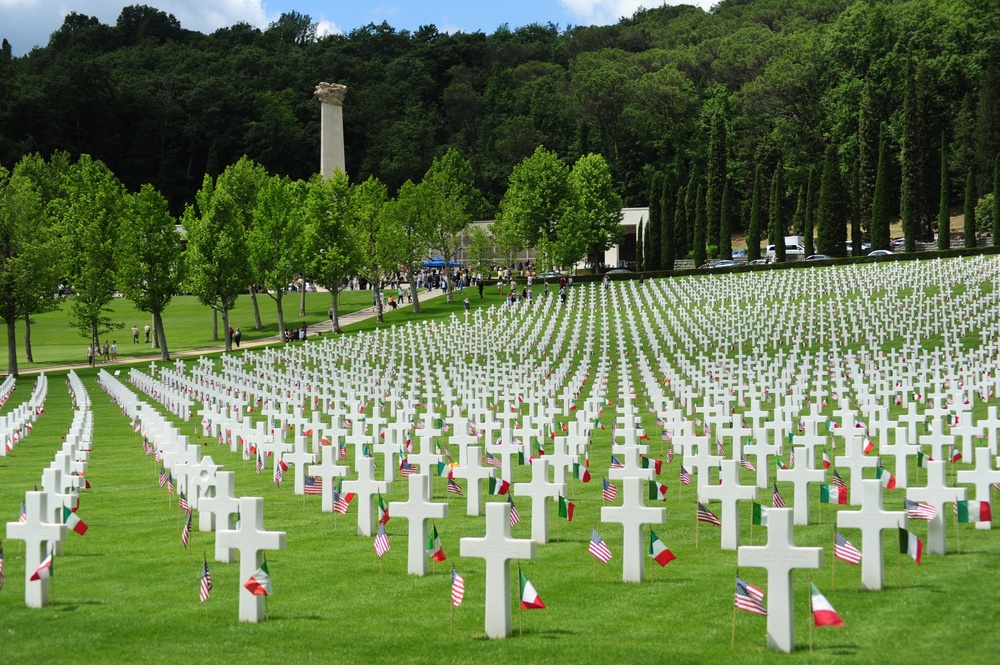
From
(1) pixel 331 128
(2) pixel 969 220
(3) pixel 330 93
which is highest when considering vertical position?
(3) pixel 330 93

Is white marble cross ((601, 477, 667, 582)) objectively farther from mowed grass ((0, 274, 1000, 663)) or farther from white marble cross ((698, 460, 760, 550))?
white marble cross ((698, 460, 760, 550))

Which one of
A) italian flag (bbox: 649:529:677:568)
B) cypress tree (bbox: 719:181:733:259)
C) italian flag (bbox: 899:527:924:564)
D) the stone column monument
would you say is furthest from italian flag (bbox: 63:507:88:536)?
the stone column monument

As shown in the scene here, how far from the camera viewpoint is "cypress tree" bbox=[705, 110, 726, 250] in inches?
3398

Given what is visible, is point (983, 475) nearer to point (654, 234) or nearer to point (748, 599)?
point (748, 599)

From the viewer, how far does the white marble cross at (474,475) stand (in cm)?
1339

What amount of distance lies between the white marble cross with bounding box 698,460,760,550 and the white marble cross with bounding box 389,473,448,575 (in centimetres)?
262

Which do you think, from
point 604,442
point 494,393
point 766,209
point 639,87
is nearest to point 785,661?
point 604,442

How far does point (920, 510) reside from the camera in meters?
10.4

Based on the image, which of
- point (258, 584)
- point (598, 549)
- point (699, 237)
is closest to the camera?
point (258, 584)

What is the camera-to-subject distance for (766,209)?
9256 centimetres

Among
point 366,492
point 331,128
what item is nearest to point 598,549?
point 366,492

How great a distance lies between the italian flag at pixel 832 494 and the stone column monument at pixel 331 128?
7606 cm

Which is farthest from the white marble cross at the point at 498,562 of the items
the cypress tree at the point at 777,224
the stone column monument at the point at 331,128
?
the stone column monument at the point at 331,128

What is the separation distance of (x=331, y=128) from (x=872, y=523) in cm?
8184
